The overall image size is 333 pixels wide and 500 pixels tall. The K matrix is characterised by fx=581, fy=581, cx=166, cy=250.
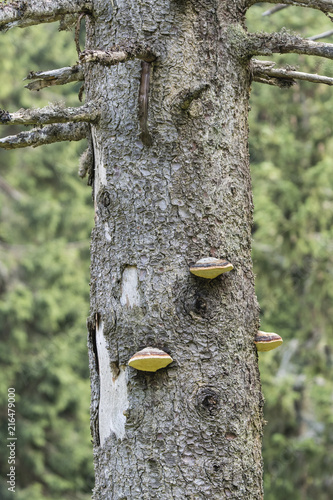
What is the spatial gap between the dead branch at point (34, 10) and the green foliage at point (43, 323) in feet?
35.6

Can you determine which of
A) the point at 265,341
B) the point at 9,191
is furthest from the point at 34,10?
the point at 9,191

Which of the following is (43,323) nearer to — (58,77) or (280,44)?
(58,77)

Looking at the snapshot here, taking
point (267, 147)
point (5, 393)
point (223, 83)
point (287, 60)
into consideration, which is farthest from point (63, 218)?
point (223, 83)

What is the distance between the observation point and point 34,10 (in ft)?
6.83

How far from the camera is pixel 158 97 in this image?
7.04 ft

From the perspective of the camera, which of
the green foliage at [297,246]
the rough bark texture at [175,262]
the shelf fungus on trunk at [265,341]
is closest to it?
the rough bark texture at [175,262]

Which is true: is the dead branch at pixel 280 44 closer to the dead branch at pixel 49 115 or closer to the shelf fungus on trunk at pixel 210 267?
the dead branch at pixel 49 115

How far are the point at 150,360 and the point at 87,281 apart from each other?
1282 centimetres

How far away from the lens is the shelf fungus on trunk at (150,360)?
6.07 ft

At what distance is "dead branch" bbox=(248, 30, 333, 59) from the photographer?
7.33 ft

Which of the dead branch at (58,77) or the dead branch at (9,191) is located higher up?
the dead branch at (9,191)

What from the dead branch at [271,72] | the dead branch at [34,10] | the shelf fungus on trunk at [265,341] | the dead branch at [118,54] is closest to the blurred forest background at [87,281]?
the shelf fungus on trunk at [265,341]

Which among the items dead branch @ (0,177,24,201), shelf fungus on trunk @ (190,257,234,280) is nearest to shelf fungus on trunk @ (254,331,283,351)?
shelf fungus on trunk @ (190,257,234,280)

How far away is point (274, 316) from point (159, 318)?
10901mm
